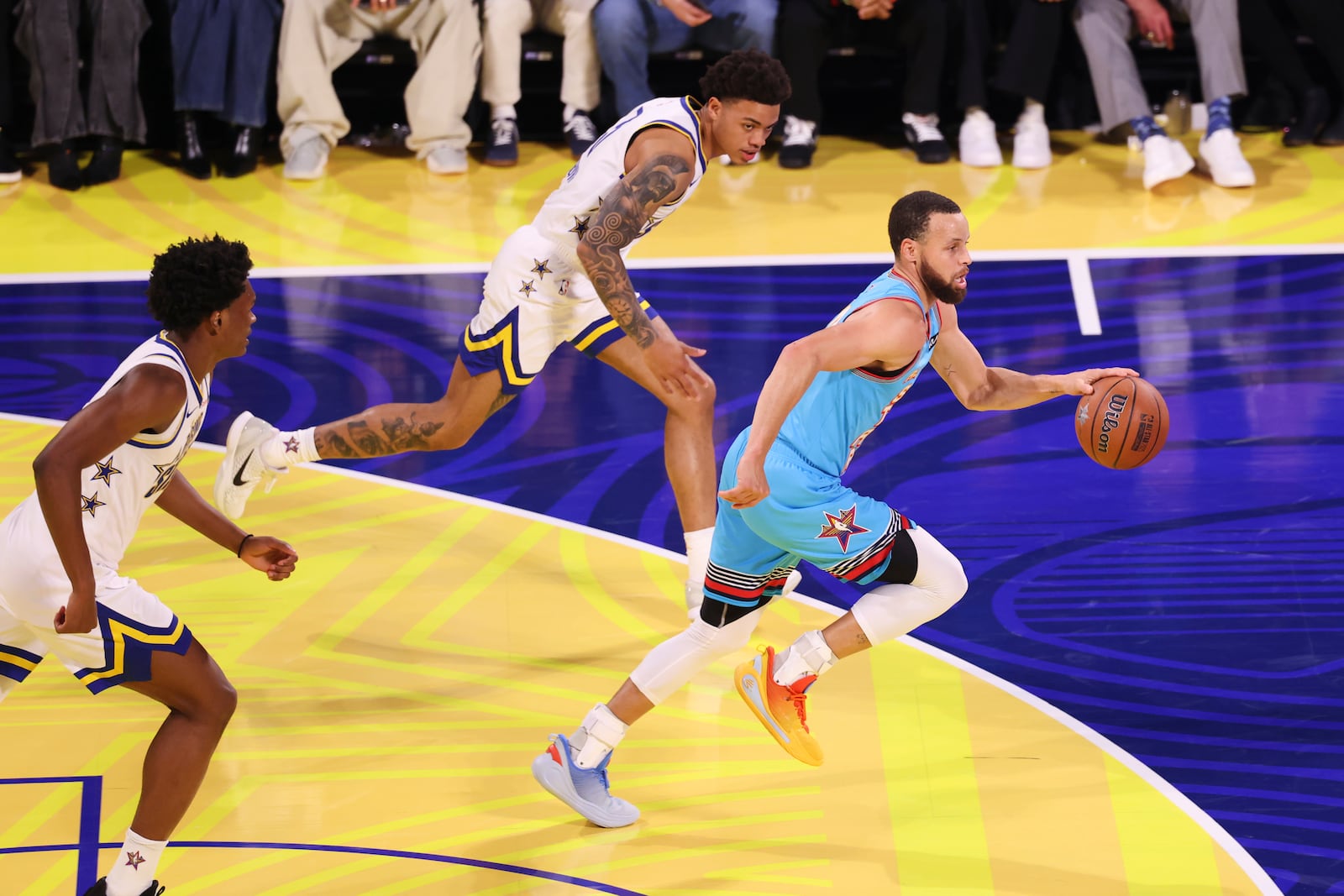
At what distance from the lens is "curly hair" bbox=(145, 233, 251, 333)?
384 cm

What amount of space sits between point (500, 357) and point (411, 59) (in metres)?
4.75

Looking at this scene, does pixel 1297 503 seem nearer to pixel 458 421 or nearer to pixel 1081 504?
pixel 1081 504

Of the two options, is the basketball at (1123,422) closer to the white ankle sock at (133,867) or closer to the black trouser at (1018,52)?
the white ankle sock at (133,867)

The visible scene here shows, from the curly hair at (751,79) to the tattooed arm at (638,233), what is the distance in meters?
0.20

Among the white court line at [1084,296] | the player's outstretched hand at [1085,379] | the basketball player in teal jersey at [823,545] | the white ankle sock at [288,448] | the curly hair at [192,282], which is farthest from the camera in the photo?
the white court line at [1084,296]

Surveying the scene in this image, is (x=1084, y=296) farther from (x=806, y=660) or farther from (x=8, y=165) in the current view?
(x=8, y=165)

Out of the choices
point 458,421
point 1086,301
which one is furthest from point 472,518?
point 1086,301

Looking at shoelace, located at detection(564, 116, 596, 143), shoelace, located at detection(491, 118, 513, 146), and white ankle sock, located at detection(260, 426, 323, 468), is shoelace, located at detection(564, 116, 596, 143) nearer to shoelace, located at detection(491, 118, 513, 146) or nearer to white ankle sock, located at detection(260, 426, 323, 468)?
shoelace, located at detection(491, 118, 513, 146)

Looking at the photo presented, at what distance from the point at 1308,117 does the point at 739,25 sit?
326cm

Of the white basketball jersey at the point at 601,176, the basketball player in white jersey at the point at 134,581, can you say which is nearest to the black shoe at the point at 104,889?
the basketball player in white jersey at the point at 134,581

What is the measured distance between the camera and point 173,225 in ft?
28.5

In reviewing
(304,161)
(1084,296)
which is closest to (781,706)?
(1084,296)

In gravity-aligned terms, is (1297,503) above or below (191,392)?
below

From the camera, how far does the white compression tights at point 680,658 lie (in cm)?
427
